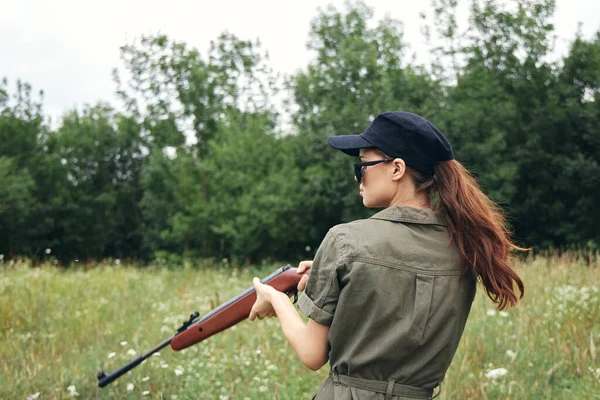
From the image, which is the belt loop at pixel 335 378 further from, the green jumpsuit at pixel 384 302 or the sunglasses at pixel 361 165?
the sunglasses at pixel 361 165

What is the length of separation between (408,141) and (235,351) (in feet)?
14.0

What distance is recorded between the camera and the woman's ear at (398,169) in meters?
2.16

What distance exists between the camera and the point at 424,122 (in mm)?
2197

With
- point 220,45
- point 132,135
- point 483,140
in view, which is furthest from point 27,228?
point 483,140

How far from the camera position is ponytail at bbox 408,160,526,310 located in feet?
7.05

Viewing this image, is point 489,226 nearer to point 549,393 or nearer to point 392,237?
point 392,237

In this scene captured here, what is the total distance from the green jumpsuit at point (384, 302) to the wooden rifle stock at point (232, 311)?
482 mm

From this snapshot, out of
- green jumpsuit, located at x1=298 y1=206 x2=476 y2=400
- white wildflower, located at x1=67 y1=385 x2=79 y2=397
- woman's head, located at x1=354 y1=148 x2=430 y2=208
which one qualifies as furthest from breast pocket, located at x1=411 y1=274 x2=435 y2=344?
white wildflower, located at x1=67 y1=385 x2=79 y2=397

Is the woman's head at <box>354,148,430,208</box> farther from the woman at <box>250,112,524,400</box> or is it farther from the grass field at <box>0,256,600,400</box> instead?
the grass field at <box>0,256,600,400</box>

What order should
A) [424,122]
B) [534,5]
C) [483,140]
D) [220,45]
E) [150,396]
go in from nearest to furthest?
[424,122] → [150,396] → [483,140] → [534,5] → [220,45]

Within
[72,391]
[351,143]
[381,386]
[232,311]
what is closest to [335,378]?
[381,386]

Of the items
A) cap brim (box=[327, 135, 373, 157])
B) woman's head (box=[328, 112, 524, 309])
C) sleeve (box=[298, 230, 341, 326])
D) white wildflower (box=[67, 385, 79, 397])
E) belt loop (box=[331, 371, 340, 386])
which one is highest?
cap brim (box=[327, 135, 373, 157])

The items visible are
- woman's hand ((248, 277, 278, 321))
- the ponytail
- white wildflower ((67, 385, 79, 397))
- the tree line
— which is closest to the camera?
the ponytail

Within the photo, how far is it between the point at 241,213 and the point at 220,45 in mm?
12917
